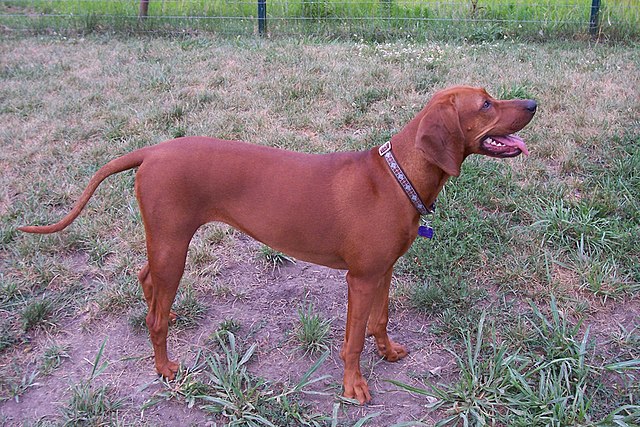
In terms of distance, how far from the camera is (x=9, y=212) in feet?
13.7

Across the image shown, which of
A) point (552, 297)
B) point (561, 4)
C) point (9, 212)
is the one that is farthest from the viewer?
point (561, 4)

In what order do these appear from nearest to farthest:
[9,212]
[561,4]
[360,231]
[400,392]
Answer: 1. [360,231]
2. [400,392]
3. [9,212]
4. [561,4]

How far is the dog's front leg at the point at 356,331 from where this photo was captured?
2582 millimetres

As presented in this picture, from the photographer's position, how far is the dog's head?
7.78 feet

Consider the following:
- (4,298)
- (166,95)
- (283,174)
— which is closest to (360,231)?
(283,174)

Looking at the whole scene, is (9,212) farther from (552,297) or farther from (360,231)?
(552,297)

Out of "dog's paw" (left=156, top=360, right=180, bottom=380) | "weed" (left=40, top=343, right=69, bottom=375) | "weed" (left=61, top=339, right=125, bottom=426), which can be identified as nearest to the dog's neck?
"dog's paw" (left=156, top=360, right=180, bottom=380)

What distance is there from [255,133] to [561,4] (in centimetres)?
545

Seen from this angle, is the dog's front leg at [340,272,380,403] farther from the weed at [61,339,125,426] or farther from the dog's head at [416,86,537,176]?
the weed at [61,339,125,426]

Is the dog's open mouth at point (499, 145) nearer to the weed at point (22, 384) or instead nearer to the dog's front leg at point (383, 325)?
the dog's front leg at point (383, 325)

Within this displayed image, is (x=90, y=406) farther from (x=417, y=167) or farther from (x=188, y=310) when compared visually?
(x=417, y=167)

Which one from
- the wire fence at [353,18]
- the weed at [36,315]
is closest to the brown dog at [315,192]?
the weed at [36,315]

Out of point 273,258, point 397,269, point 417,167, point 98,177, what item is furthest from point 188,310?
point 417,167

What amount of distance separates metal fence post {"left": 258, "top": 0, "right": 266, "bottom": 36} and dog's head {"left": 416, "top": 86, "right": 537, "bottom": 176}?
20.2ft
